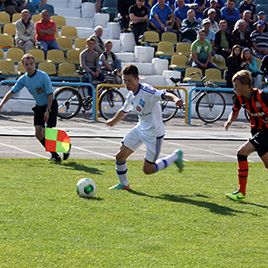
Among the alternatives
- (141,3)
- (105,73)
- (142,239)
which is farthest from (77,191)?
(141,3)

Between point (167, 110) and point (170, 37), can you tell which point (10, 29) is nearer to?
point (170, 37)

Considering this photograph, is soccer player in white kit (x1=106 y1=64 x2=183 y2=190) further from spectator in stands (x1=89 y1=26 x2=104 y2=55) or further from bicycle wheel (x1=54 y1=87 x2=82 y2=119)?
spectator in stands (x1=89 y1=26 x2=104 y2=55)

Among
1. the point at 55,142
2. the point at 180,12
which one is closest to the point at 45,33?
the point at 180,12

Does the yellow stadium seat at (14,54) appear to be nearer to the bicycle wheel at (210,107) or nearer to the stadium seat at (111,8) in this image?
the bicycle wheel at (210,107)

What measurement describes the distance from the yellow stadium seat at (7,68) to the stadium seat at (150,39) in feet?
15.5

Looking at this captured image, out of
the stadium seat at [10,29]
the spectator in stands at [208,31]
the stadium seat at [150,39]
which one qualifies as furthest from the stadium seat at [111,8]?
the stadium seat at [10,29]

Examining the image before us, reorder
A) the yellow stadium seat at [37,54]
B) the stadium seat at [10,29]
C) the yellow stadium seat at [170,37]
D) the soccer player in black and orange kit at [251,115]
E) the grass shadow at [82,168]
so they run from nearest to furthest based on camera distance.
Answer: the soccer player in black and orange kit at [251,115], the grass shadow at [82,168], the yellow stadium seat at [37,54], the stadium seat at [10,29], the yellow stadium seat at [170,37]

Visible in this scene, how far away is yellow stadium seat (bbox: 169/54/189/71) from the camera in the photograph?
28.4 metres

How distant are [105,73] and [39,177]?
12.0m

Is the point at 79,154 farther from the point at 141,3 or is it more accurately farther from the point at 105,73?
the point at 141,3

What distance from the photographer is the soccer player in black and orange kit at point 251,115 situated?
12.8 metres

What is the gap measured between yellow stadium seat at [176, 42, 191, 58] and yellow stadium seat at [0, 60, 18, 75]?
540 cm

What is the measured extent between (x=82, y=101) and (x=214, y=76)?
4609 millimetres

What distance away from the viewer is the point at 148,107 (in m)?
13.5
